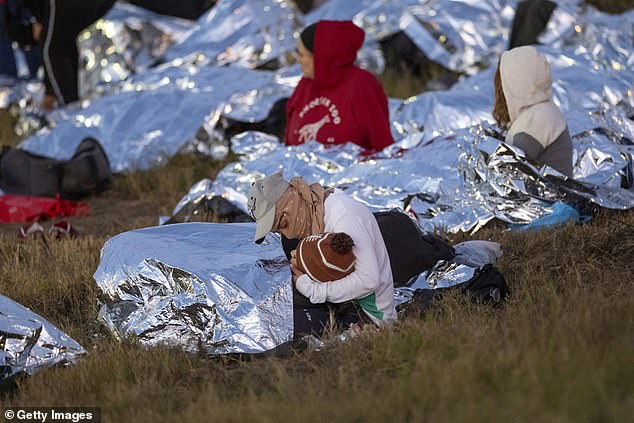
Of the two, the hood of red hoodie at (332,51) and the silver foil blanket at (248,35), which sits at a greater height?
the hood of red hoodie at (332,51)

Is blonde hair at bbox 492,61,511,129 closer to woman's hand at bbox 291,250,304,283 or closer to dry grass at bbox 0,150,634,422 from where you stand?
dry grass at bbox 0,150,634,422

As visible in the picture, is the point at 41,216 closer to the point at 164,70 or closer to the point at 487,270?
the point at 164,70

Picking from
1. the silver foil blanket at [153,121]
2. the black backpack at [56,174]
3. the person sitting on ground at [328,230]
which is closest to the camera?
the person sitting on ground at [328,230]

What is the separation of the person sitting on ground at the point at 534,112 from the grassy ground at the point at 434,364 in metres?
0.54

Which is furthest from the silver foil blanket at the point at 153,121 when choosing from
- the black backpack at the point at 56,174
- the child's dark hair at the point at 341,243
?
the child's dark hair at the point at 341,243

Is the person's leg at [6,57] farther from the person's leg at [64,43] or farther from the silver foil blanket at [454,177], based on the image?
the silver foil blanket at [454,177]

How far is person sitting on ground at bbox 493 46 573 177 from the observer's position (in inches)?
225

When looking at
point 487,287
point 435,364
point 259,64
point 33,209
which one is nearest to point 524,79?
point 487,287

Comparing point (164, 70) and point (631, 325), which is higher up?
point (631, 325)

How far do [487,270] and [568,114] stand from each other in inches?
104

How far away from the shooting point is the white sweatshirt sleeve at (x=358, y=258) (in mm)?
4012

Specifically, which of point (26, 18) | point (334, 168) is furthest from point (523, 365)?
point (26, 18)

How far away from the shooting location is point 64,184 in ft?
26.8

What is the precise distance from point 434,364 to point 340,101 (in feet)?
12.7
